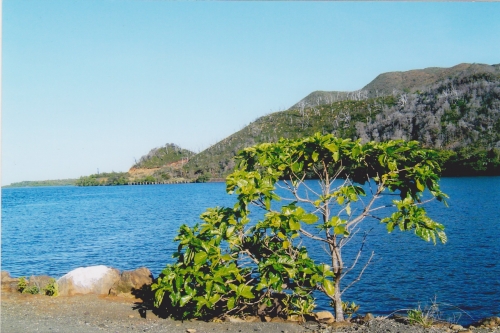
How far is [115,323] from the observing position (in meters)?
9.14

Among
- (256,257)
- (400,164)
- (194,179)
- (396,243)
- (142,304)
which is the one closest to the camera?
(400,164)

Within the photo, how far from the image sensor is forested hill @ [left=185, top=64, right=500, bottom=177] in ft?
358

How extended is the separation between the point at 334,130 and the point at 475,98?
4731cm

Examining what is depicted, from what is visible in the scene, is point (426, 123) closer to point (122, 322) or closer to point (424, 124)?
point (424, 124)

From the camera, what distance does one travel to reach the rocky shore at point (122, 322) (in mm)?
8430

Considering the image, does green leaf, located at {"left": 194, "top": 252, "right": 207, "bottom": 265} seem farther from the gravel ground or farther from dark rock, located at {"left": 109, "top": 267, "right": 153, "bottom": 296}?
dark rock, located at {"left": 109, "top": 267, "right": 153, "bottom": 296}

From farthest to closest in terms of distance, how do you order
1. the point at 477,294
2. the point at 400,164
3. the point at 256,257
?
1. the point at 477,294
2. the point at 256,257
3. the point at 400,164

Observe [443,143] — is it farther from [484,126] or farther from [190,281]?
[190,281]

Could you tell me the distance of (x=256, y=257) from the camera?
363 inches

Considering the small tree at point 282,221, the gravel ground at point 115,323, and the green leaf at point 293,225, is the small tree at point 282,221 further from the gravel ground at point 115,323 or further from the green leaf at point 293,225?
the gravel ground at point 115,323

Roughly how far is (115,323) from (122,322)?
17 cm

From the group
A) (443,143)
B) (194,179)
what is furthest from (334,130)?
(194,179)

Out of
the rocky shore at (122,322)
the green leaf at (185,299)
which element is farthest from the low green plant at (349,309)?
the green leaf at (185,299)

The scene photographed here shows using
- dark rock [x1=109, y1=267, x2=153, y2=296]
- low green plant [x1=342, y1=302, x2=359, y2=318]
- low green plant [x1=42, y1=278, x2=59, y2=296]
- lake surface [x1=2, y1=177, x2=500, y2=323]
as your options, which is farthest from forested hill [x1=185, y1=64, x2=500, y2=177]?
low green plant [x1=42, y1=278, x2=59, y2=296]
